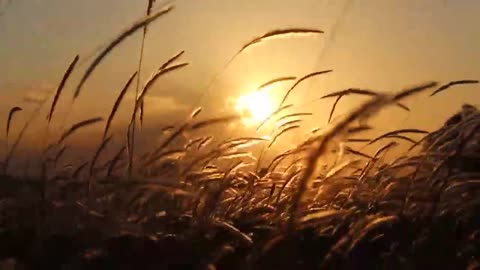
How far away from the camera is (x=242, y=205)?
201 inches

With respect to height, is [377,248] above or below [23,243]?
above

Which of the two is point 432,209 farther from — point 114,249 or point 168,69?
point 114,249

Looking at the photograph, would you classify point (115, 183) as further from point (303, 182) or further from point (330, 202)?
point (330, 202)

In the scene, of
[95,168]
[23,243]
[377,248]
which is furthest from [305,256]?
[23,243]

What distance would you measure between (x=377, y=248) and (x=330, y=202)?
0.86 m

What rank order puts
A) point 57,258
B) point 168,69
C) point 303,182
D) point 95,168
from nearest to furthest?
point 303,182 → point 57,258 → point 95,168 → point 168,69

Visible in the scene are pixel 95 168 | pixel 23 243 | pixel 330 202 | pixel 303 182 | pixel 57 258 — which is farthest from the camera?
pixel 330 202

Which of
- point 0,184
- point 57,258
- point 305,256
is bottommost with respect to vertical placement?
point 57,258

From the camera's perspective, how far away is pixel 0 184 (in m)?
4.01

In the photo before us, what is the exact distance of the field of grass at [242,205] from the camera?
3.06 meters

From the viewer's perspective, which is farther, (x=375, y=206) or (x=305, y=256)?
(x=375, y=206)

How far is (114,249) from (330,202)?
6.97ft

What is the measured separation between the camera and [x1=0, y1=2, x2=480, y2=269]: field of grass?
3.06 m

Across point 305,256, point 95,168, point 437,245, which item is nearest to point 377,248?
point 437,245
